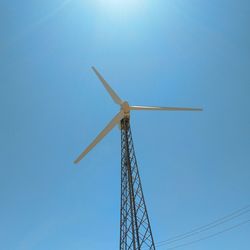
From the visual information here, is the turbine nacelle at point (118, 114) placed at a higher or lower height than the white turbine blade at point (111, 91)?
lower

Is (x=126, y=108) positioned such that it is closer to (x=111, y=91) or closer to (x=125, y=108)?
(x=125, y=108)

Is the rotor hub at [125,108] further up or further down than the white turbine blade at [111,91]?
further down

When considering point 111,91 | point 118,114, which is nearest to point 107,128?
point 118,114

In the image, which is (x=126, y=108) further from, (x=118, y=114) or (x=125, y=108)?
(x=118, y=114)

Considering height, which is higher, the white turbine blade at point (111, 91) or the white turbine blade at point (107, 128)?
the white turbine blade at point (111, 91)

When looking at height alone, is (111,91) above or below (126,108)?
above

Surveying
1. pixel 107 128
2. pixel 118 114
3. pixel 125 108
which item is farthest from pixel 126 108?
pixel 107 128

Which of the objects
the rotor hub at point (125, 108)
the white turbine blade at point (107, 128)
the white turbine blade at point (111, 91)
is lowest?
the white turbine blade at point (107, 128)

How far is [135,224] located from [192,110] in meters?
14.0

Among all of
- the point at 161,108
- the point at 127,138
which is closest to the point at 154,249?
the point at 127,138

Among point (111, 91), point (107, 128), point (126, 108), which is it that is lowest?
point (107, 128)

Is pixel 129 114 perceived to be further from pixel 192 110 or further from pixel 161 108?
pixel 192 110

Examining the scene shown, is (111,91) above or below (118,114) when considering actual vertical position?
above

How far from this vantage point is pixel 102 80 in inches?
1272
